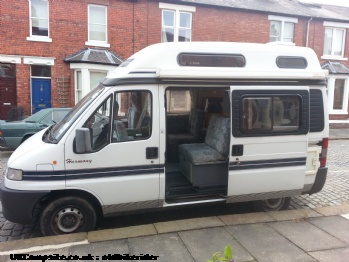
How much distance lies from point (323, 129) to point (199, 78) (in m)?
2.29

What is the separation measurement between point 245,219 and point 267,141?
4.01 ft

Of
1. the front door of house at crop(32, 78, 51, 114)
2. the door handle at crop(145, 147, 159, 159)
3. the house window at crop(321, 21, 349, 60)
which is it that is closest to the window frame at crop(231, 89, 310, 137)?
the door handle at crop(145, 147, 159, 159)

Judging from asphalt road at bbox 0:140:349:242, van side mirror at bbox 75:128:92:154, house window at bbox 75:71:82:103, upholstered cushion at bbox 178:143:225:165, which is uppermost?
house window at bbox 75:71:82:103

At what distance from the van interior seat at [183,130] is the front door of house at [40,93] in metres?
10.2

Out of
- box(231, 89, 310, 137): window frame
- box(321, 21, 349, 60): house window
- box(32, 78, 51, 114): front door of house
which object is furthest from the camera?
box(321, 21, 349, 60): house window

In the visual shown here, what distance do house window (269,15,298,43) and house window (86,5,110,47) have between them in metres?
9.26

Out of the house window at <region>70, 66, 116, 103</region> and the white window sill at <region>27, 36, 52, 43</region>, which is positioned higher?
the white window sill at <region>27, 36, 52, 43</region>

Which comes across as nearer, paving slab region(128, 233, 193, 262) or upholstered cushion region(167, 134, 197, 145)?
paving slab region(128, 233, 193, 262)

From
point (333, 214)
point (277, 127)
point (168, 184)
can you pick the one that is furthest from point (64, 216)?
point (333, 214)

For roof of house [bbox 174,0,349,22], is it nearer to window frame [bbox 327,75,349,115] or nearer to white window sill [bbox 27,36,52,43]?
window frame [bbox 327,75,349,115]

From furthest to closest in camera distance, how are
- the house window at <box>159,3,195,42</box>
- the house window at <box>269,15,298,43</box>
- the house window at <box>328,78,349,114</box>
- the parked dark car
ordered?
the house window at <box>328,78,349,114</box> → the house window at <box>269,15,298,43</box> → the house window at <box>159,3,195,42</box> → the parked dark car

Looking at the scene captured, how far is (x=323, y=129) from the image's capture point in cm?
507

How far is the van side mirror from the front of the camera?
3855mm

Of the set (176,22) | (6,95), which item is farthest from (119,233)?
(176,22)
